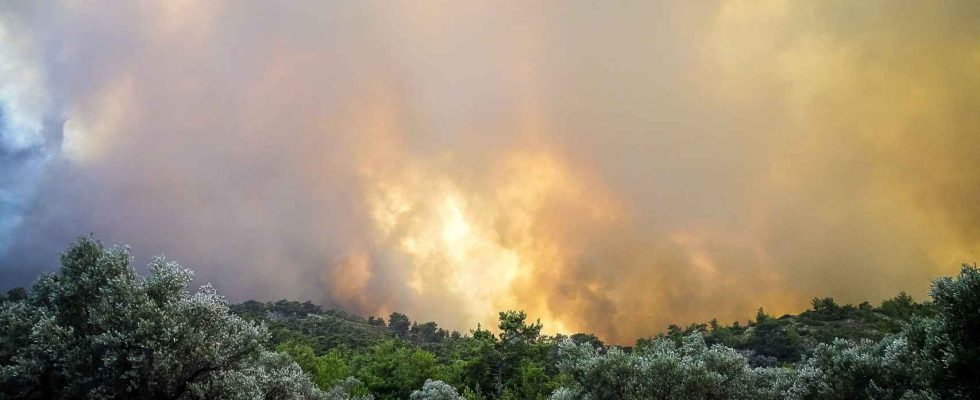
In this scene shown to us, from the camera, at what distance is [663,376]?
34.8 metres

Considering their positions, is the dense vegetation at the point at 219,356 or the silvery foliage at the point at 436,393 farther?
the silvery foliage at the point at 436,393

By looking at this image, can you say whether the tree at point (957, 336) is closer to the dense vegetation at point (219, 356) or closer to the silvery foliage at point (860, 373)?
the dense vegetation at point (219, 356)

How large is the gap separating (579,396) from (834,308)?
172525mm

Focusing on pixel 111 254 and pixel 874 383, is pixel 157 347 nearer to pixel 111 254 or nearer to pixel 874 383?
pixel 111 254

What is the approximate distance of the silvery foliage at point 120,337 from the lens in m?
23.2

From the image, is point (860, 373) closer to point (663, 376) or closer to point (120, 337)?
point (663, 376)

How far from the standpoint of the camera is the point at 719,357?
125 ft

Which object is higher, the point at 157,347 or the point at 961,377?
the point at 157,347

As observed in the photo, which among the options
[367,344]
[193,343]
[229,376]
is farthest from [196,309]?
[367,344]

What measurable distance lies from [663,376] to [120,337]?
34616 millimetres

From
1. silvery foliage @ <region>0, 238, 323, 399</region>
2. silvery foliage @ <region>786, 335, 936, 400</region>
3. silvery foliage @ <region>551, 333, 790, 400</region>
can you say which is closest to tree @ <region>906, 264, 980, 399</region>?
silvery foliage @ <region>786, 335, 936, 400</region>

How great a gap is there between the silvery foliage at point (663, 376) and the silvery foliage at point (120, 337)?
2429cm

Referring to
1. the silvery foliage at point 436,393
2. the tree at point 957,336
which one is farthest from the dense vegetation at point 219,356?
the silvery foliage at point 436,393

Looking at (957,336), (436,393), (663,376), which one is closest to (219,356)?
(663,376)
